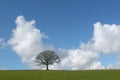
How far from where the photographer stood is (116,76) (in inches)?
2304

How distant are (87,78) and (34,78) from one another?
9754mm

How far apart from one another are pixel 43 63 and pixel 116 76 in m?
65.5

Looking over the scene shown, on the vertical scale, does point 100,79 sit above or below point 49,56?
below

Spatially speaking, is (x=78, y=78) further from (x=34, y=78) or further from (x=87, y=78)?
(x=34, y=78)

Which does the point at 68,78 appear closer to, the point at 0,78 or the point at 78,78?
the point at 78,78

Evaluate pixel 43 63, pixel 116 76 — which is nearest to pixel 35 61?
pixel 43 63

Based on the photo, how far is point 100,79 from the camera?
2146 inches

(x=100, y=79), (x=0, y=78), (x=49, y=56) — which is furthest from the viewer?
(x=49, y=56)

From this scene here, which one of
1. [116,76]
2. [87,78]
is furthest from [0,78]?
[116,76]

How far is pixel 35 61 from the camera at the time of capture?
4894 inches

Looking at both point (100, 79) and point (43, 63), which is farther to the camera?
point (43, 63)

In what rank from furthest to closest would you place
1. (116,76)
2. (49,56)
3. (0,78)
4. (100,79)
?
(49,56) < (116,76) < (100,79) < (0,78)

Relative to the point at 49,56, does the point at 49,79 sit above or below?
below

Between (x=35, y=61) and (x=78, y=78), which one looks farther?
(x=35, y=61)
